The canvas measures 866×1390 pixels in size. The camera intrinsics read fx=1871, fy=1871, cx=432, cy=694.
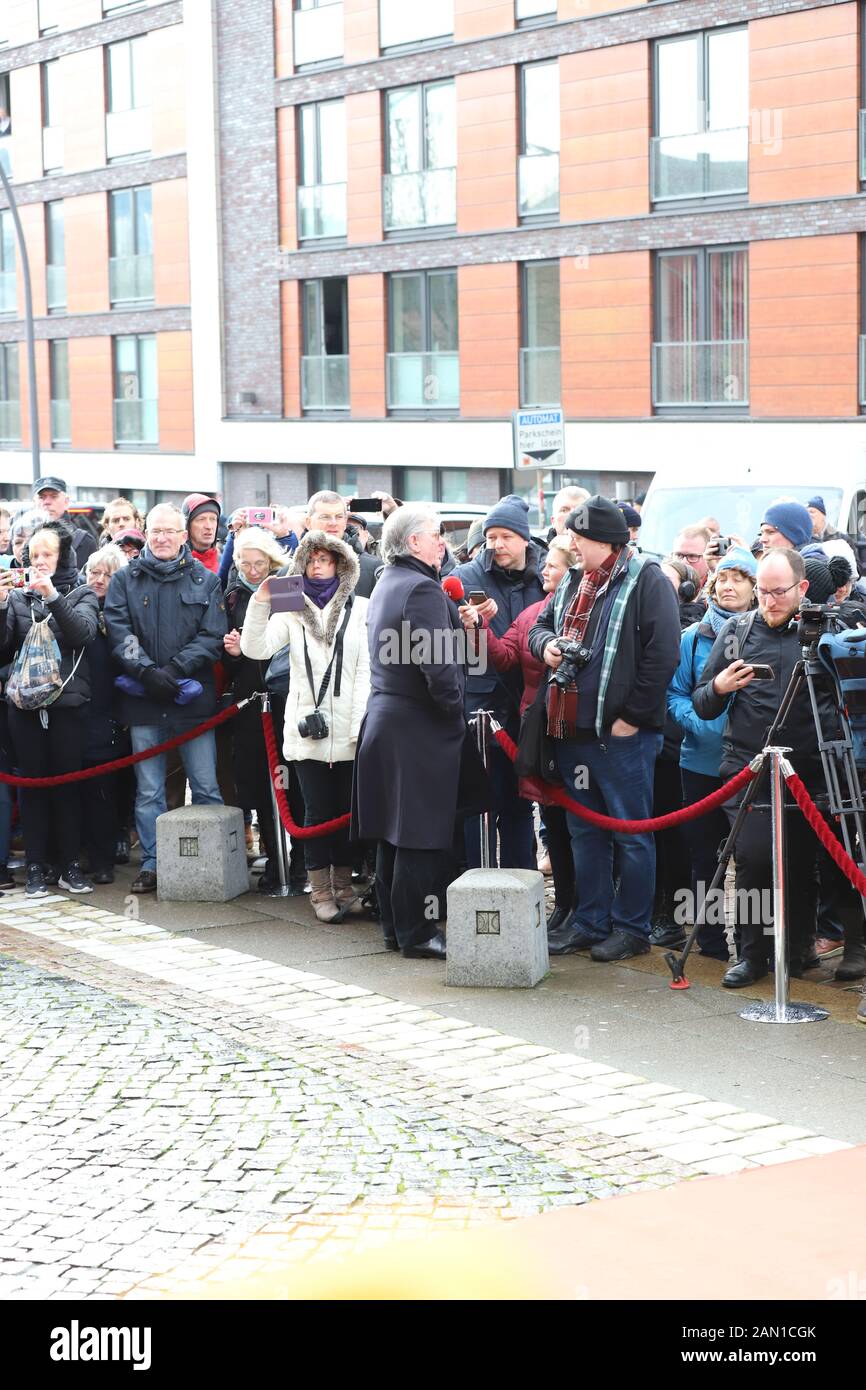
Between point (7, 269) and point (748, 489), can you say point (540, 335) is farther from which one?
point (7, 269)

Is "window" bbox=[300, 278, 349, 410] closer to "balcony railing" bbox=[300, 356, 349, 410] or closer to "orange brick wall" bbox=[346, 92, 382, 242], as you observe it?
"balcony railing" bbox=[300, 356, 349, 410]

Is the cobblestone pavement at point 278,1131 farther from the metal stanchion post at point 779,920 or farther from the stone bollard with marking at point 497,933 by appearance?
the metal stanchion post at point 779,920

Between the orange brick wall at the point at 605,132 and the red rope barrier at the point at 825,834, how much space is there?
79.2 ft

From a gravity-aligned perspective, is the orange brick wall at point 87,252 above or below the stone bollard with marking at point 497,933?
above

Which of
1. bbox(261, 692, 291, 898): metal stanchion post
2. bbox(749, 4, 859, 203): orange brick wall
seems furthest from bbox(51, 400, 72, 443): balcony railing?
bbox(261, 692, 291, 898): metal stanchion post

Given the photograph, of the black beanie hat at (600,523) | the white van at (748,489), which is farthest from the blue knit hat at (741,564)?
the white van at (748,489)

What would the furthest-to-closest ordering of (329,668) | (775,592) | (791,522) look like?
(329,668)
(791,522)
(775,592)

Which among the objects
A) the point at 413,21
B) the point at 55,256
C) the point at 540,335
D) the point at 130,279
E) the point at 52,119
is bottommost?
the point at 540,335

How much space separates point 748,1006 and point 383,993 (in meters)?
1.64

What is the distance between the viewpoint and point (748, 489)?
1623 centimetres

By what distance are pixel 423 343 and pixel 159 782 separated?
25.2 metres

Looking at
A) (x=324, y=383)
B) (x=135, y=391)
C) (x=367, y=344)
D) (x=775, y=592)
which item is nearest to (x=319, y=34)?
(x=367, y=344)

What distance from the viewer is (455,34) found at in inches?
1310

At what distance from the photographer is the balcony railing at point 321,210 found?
1437 inches
